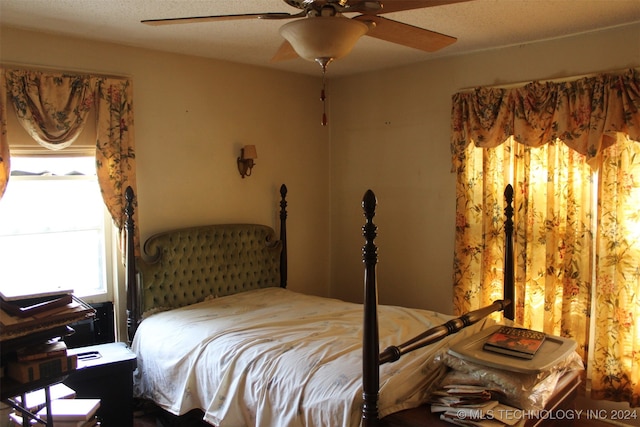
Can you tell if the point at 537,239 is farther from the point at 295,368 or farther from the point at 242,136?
the point at 242,136

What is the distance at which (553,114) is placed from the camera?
3.49 m

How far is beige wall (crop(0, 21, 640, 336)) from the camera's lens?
355 centimetres

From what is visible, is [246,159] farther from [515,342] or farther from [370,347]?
[515,342]

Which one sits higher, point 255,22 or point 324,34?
point 255,22

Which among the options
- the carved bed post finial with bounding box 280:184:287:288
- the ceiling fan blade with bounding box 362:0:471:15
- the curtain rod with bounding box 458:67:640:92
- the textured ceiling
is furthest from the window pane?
the curtain rod with bounding box 458:67:640:92

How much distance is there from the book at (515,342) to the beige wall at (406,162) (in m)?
1.47

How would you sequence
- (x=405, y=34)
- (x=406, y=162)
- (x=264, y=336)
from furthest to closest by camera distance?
(x=406, y=162) → (x=264, y=336) → (x=405, y=34)

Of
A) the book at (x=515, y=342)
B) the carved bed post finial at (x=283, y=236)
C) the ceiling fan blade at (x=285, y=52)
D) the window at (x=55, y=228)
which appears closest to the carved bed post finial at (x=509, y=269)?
the book at (x=515, y=342)

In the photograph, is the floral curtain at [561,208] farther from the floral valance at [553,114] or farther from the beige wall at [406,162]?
the beige wall at [406,162]

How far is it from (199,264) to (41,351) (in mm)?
1880

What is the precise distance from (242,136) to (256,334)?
6.20 feet

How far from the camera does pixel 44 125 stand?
318cm

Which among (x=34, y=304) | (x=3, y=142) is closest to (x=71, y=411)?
(x=34, y=304)

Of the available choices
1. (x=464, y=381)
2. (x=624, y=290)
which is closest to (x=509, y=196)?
(x=624, y=290)
